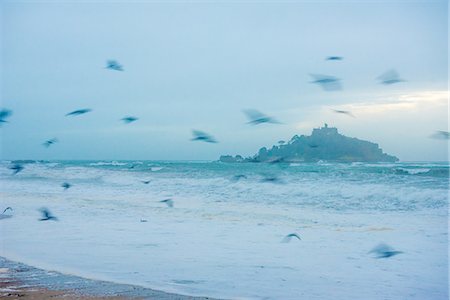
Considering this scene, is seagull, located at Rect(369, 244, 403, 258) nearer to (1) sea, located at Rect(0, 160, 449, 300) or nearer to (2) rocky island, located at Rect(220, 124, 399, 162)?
(1) sea, located at Rect(0, 160, 449, 300)

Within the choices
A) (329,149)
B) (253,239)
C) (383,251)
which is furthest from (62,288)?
(329,149)

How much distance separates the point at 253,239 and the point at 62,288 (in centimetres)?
369

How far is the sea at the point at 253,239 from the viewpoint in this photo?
5.82 m

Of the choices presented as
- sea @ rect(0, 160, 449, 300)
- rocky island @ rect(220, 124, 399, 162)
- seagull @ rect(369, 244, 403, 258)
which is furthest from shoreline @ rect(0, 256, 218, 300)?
rocky island @ rect(220, 124, 399, 162)

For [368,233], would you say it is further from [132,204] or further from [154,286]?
[132,204]

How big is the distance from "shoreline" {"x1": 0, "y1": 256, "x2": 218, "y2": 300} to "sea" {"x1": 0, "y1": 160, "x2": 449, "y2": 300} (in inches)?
8.1

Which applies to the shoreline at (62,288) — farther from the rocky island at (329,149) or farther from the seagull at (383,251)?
the rocky island at (329,149)

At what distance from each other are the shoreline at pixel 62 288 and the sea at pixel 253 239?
21cm

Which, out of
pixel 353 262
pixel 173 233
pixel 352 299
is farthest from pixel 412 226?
pixel 352 299

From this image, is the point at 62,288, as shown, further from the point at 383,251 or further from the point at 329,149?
the point at 329,149

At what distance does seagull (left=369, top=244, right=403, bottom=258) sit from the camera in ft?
23.7

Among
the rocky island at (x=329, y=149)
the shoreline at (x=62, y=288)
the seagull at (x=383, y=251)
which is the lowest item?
the shoreline at (x=62, y=288)

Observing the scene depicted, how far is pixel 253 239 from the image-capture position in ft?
27.7

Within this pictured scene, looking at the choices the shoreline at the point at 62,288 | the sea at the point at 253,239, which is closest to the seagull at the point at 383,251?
the sea at the point at 253,239
